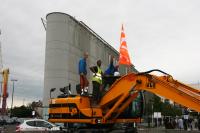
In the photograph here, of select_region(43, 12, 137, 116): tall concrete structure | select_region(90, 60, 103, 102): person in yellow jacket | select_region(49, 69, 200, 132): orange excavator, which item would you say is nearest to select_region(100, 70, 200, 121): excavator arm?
select_region(49, 69, 200, 132): orange excavator

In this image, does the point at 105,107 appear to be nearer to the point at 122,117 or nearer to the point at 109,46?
the point at 122,117

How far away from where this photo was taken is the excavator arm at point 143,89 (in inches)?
382

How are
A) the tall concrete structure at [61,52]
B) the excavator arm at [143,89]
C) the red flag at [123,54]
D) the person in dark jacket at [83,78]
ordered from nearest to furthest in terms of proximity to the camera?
the excavator arm at [143,89]
the person in dark jacket at [83,78]
the red flag at [123,54]
the tall concrete structure at [61,52]

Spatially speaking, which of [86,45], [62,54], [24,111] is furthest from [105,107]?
[24,111]

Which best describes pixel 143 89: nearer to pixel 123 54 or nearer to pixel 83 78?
pixel 83 78

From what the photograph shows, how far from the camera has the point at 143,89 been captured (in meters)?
10.9

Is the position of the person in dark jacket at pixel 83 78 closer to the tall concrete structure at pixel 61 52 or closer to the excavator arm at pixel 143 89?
the excavator arm at pixel 143 89

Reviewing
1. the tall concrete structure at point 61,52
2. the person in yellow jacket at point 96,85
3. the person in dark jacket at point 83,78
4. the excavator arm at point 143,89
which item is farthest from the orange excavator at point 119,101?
the tall concrete structure at point 61,52

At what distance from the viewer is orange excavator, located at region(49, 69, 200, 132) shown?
33.4 ft

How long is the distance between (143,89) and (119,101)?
3.43ft

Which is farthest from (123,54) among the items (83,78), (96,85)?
(96,85)

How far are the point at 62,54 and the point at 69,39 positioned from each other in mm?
2802

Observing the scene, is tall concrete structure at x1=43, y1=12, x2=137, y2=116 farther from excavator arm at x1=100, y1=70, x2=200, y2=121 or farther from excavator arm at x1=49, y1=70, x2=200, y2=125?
excavator arm at x1=100, y1=70, x2=200, y2=121

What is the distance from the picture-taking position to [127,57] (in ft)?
75.5
